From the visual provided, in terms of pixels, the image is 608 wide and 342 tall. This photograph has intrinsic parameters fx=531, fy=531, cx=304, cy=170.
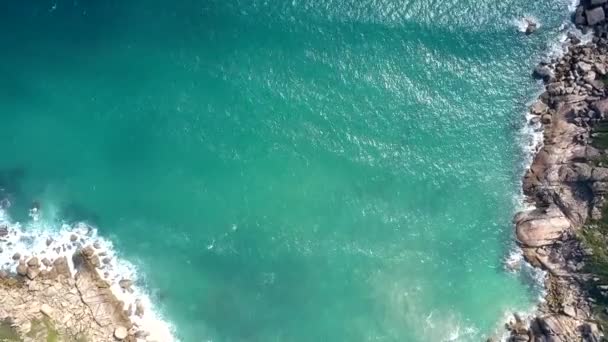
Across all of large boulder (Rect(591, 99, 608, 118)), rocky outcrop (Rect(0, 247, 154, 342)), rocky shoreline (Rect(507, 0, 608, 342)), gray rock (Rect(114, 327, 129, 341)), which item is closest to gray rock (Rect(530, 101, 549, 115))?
rocky shoreline (Rect(507, 0, 608, 342))

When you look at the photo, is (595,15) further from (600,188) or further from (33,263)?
(33,263)

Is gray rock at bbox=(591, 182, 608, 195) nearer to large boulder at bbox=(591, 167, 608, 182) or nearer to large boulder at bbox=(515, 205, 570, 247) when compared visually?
large boulder at bbox=(591, 167, 608, 182)

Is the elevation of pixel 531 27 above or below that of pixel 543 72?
above

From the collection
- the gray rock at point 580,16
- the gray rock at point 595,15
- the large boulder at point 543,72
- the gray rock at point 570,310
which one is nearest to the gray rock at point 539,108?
the large boulder at point 543,72

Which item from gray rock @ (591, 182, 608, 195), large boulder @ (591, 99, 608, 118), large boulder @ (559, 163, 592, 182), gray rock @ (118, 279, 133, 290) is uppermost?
gray rock @ (118, 279, 133, 290)

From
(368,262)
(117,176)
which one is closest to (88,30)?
(117,176)

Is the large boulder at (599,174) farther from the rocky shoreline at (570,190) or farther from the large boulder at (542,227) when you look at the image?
the large boulder at (542,227)

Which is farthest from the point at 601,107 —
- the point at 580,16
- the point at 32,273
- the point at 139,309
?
the point at 32,273
